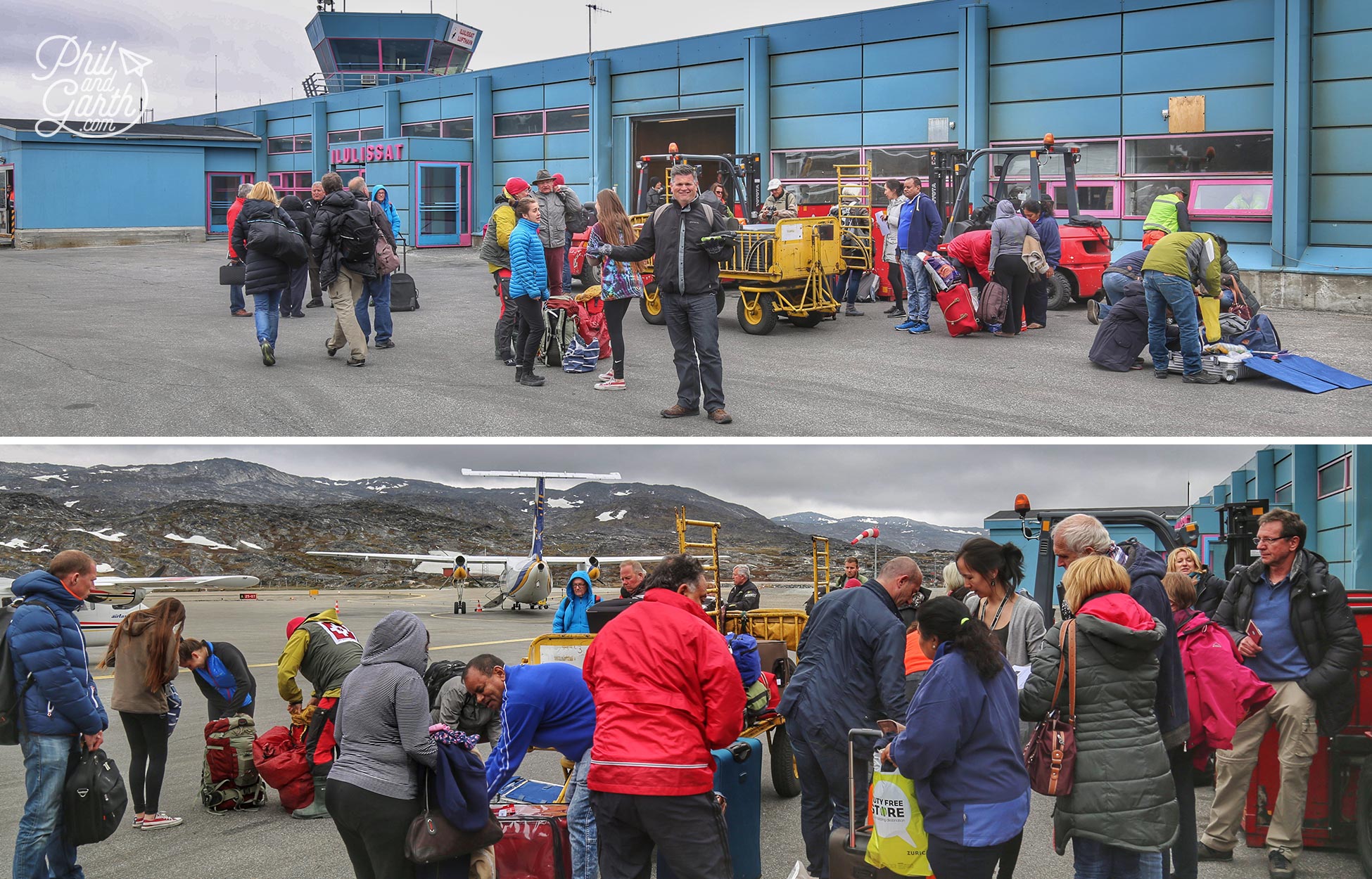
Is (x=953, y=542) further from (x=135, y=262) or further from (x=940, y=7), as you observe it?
(x=135, y=262)

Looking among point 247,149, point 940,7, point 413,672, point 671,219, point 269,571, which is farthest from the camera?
point 269,571

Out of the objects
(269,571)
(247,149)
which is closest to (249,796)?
(247,149)

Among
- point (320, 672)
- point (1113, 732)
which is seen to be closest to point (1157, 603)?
point (1113, 732)

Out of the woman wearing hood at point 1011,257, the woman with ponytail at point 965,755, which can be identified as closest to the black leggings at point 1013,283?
the woman wearing hood at point 1011,257

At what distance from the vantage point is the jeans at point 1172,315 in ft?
33.1

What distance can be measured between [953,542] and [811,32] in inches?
583

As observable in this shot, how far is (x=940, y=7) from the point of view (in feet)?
77.0

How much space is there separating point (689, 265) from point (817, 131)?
→ 18.8 meters

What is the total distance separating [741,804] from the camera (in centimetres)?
508

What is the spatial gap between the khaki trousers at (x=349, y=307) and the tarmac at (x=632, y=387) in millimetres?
240

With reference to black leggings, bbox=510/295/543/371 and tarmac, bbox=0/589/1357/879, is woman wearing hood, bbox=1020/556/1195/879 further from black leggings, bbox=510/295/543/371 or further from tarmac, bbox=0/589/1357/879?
black leggings, bbox=510/295/543/371

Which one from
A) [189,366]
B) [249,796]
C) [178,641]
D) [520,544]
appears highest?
[189,366]

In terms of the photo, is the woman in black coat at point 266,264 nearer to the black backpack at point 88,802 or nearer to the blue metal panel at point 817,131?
the black backpack at point 88,802

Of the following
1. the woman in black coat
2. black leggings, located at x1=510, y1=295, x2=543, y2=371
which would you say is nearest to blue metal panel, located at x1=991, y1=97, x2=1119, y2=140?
black leggings, located at x1=510, y1=295, x2=543, y2=371
